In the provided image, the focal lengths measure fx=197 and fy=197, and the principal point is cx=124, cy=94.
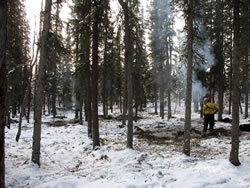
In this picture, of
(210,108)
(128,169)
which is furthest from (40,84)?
(210,108)

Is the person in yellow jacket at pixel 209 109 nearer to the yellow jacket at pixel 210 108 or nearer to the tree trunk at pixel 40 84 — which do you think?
the yellow jacket at pixel 210 108

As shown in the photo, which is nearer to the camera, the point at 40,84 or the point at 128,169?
the point at 128,169

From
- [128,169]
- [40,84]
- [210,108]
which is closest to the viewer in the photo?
[128,169]

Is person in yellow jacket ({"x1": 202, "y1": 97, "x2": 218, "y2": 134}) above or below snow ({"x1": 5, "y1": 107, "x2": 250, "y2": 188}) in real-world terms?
above

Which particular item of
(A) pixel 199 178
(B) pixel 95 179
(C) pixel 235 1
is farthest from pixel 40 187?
(C) pixel 235 1

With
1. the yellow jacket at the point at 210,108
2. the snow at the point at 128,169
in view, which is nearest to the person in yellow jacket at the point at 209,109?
the yellow jacket at the point at 210,108

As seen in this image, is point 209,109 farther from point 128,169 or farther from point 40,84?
point 40,84

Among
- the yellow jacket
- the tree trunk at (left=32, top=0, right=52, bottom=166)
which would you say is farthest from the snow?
the yellow jacket

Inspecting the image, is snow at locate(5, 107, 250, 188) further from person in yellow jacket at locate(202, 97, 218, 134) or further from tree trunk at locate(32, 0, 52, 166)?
person in yellow jacket at locate(202, 97, 218, 134)

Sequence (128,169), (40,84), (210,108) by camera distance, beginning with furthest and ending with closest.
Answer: (210,108) < (40,84) < (128,169)

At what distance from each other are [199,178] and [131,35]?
6904 mm

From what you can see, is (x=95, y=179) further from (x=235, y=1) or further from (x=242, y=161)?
(x=235, y=1)

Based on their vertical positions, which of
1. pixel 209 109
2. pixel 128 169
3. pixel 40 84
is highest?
pixel 40 84

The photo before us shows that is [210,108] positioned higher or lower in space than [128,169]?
higher
